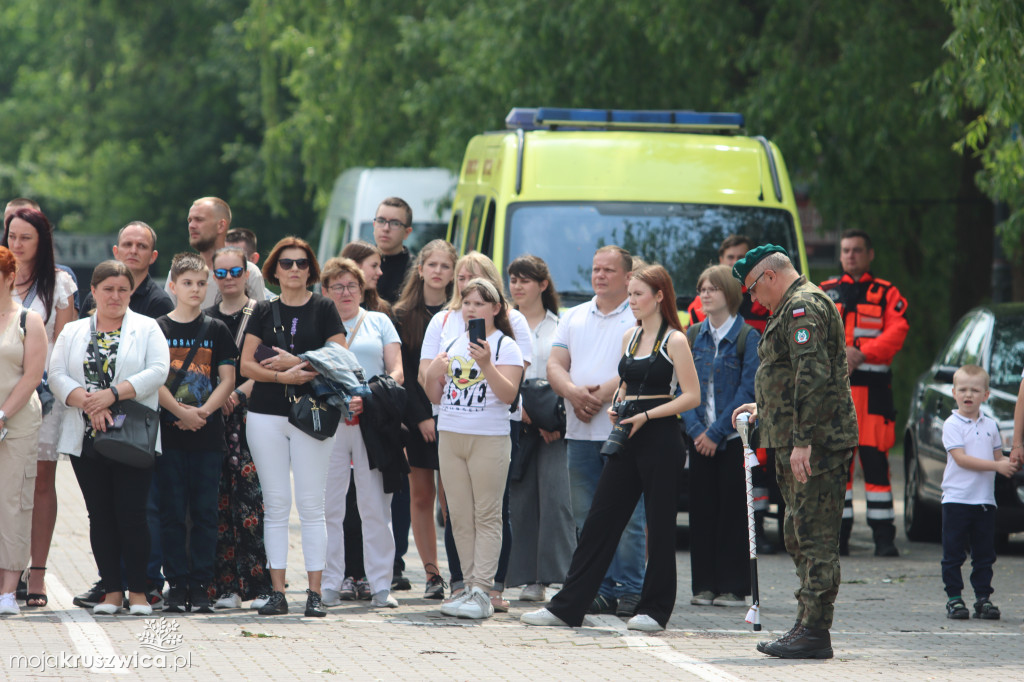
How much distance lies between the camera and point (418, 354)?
30.8 ft

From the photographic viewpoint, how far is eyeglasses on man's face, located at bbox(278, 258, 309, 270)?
8391 mm

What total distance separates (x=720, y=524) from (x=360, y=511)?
6.88ft

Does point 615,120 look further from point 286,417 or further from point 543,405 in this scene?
point 286,417

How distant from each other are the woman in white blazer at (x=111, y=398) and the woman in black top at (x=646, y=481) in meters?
2.15

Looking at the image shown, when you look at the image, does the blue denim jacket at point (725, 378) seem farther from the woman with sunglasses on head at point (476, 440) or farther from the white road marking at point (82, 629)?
the white road marking at point (82, 629)

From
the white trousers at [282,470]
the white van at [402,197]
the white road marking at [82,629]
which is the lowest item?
the white road marking at [82,629]

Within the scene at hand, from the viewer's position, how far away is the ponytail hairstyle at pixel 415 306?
9367 mm

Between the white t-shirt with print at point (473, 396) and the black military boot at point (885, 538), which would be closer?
the white t-shirt with print at point (473, 396)

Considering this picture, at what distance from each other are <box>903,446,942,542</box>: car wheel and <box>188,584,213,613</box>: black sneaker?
604cm

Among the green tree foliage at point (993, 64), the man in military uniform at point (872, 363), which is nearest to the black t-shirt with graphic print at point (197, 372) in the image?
the man in military uniform at point (872, 363)

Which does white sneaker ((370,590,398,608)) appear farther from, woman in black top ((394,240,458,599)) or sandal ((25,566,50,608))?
sandal ((25,566,50,608))

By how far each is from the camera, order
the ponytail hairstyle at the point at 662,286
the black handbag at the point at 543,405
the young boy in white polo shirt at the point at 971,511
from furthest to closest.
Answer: the black handbag at the point at 543,405 → the young boy in white polo shirt at the point at 971,511 → the ponytail hairstyle at the point at 662,286

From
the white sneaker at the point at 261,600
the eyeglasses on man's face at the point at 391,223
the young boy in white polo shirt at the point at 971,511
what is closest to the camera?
the white sneaker at the point at 261,600

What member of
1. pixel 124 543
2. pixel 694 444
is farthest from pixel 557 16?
pixel 124 543
